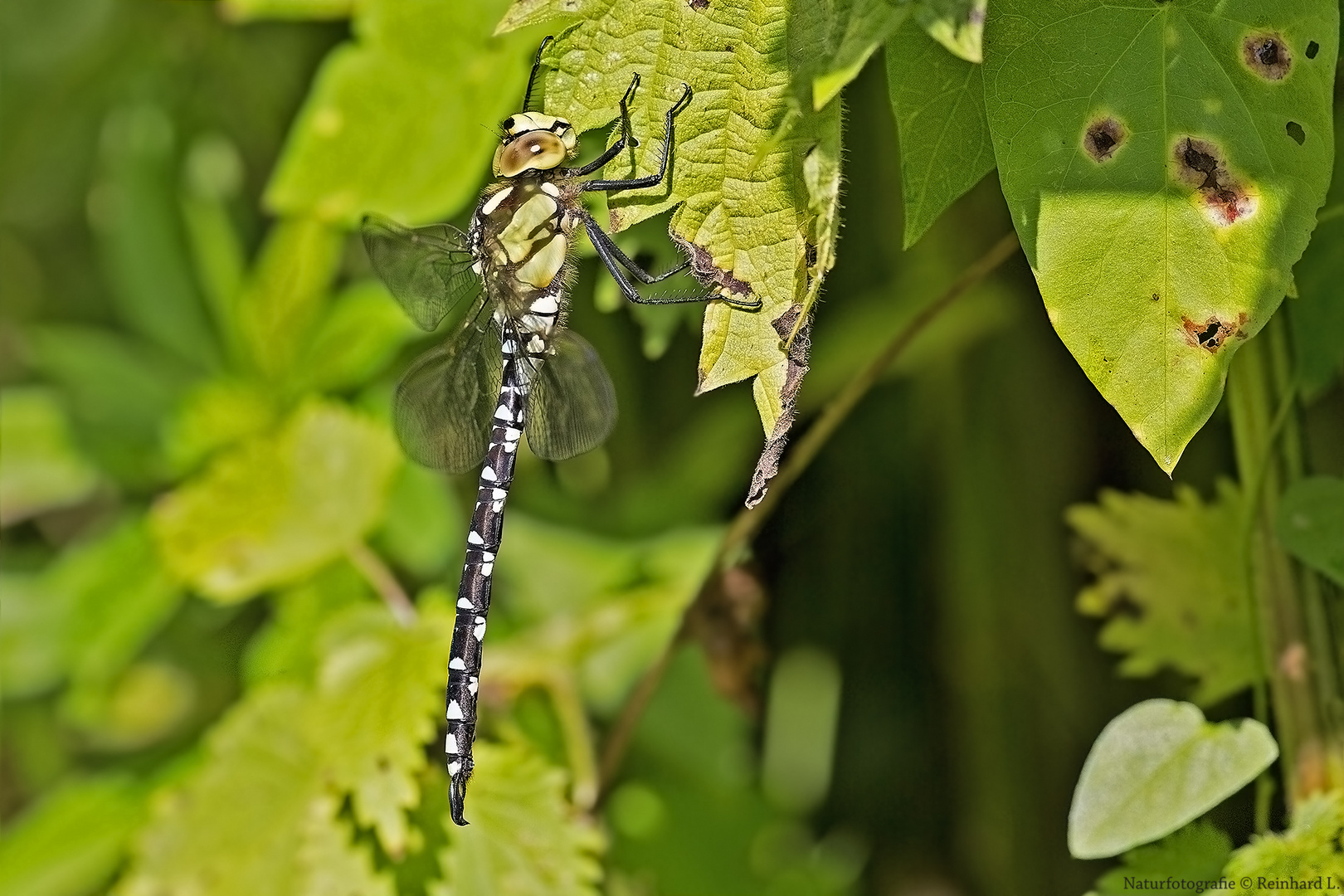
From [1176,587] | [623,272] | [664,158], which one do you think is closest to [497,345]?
[623,272]

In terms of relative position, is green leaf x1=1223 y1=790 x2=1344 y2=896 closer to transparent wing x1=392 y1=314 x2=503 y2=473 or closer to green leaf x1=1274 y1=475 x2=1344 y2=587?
green leaf x1=1274 y1=475 x2=1344 y2=587

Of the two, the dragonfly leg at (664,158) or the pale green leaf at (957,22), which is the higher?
the pale green leaf at (957,22)

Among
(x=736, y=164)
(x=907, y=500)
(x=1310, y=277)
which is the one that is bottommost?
(x=907, y=500)

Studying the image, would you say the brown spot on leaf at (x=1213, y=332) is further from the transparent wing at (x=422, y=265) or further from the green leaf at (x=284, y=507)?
the green leaf at (x=284, y=507)

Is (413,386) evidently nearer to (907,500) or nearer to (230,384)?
(230,384)

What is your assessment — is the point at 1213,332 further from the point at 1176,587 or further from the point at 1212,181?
the point at 1176,587

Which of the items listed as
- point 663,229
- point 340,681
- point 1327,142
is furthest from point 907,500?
point 1327,142

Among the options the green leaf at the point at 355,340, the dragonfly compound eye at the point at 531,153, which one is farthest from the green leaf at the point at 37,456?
the dragonfly compound eye at the point at 531,153
